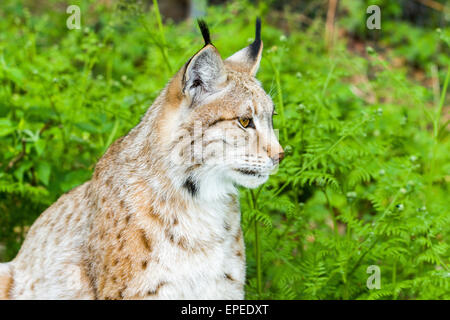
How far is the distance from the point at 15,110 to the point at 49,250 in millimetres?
1684

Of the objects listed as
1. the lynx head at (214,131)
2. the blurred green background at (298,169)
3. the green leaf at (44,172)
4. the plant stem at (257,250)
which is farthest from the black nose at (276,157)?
the green leaf at (44,172)

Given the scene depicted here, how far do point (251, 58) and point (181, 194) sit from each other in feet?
3.30

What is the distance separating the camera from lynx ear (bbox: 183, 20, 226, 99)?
11.1 feet

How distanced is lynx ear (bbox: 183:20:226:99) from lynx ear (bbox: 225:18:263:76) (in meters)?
0.39

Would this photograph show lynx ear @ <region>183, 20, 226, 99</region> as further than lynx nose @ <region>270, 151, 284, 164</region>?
No

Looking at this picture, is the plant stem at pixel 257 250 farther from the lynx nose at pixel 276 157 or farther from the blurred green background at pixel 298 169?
the lynx nose at pixel 276 157

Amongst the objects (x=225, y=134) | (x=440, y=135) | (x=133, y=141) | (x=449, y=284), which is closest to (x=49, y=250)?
(x=133, y=141)

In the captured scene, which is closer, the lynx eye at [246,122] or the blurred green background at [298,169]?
the lynx eye at [246,122]

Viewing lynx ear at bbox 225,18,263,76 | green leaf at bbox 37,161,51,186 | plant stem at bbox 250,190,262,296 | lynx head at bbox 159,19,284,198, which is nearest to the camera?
lynx head at bbox 159,19,284,198

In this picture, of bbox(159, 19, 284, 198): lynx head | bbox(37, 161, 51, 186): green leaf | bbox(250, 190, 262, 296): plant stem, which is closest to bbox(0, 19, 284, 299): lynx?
bbox(159, 19, 284, 198): lynx head

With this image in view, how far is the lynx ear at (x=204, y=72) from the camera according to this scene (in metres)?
3.38

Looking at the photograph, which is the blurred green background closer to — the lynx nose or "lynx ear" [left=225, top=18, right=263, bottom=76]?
"lynx ear" [left=225, top=18, right=263, bottom=76]

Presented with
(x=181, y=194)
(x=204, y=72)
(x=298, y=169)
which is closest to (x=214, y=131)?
(x=204, y=72)

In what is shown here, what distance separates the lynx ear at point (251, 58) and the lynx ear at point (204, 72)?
0.39 m
